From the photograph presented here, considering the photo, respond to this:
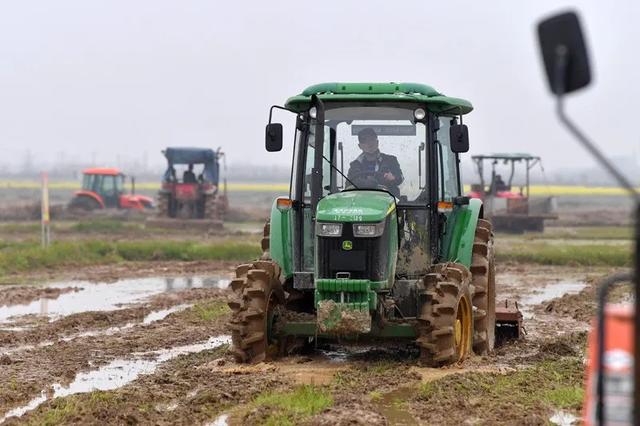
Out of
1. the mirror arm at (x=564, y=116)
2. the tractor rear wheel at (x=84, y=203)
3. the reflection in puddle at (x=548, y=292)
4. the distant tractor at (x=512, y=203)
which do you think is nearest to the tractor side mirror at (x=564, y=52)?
the mirror arm at (x=564, y=116)

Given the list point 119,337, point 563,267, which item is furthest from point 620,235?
point 119,337

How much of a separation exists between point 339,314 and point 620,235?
3118cm

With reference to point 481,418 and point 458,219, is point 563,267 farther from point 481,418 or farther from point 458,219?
point 481,418

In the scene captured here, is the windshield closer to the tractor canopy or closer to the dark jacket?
the dark jacket

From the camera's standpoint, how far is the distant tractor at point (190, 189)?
4247 centimetres

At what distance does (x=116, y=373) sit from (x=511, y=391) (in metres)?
3.74

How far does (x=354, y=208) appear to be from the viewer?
35.8 feet

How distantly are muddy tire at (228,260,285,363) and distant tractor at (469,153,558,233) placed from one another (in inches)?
1139

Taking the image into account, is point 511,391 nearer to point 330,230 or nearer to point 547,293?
point 330,230

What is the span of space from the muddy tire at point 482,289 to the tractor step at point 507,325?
36 centimetres

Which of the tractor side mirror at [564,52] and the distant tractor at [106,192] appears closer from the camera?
the tractor side mirror at [564,52]

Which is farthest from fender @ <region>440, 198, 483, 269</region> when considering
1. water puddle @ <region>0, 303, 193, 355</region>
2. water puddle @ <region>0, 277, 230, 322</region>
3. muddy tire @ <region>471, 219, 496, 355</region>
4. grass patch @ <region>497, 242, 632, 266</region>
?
grass patch @ <region>497, 242, 632, 266</region>

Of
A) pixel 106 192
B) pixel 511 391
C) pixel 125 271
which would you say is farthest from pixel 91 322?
pixel 106 192

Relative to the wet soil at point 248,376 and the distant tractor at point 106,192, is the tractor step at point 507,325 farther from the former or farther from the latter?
the distant tractor at point 106,192
